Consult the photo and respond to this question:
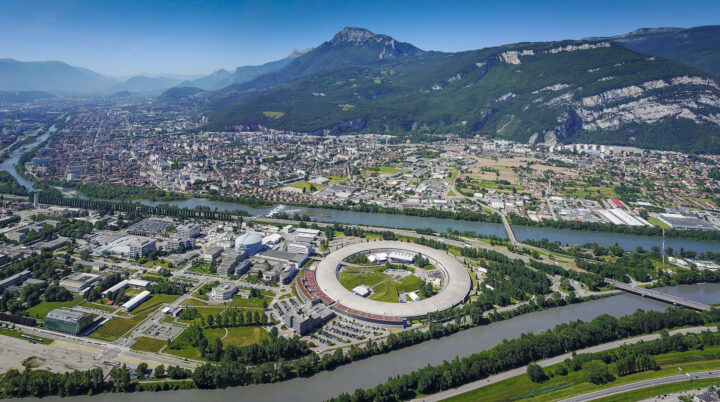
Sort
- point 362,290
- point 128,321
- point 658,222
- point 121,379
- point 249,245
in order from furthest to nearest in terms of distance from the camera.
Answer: point 658,222
point 249,245
point 362,290
point 128,321
point 121,379

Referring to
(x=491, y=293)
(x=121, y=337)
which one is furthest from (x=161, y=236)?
(x=491, y=293)

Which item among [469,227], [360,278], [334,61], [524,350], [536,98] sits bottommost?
[524,350]

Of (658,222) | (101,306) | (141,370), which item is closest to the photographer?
(141,370)

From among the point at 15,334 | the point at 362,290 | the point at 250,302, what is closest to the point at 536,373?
the point at 362,290

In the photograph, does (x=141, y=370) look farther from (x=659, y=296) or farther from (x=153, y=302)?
(x=659, y=296)

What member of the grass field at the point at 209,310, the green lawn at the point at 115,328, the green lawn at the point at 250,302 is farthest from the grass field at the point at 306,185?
the green lawn at the point at 115,328

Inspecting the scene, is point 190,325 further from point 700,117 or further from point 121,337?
point 700,117

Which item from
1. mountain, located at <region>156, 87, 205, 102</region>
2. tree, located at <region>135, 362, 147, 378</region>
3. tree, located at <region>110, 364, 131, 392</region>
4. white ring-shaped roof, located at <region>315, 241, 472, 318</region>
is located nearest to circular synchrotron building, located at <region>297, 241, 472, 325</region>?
white ring-shaped roof, located at <region>315, 241, 472, 318</region>

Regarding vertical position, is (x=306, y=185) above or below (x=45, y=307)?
above

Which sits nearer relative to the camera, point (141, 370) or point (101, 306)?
point (141, 370)
